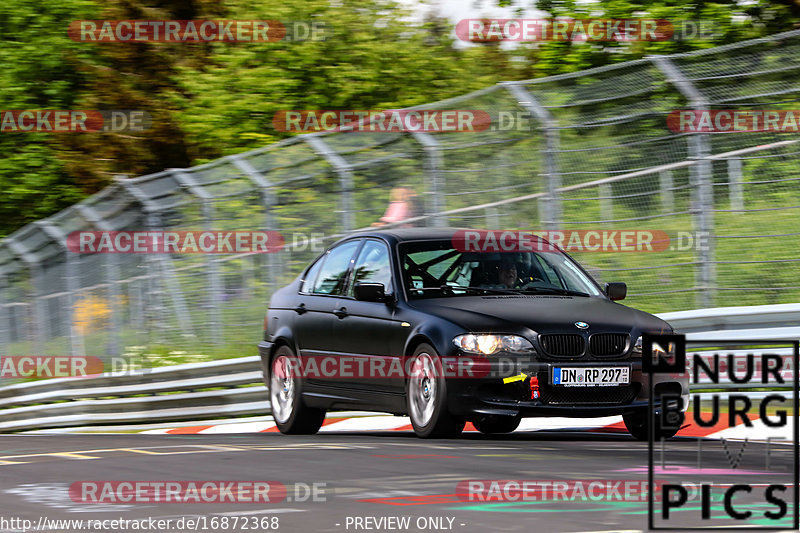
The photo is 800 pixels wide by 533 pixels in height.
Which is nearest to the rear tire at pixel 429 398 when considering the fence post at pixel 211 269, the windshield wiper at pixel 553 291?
the windshield wiper at pixel 553 291

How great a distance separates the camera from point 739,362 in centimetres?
1172

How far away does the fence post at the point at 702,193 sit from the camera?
1246 cm

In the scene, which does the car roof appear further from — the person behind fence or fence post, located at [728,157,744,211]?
the person behind fence

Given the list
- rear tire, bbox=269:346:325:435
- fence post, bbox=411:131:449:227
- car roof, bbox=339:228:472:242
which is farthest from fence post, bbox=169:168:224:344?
car roof, bbox=339:228:472:242

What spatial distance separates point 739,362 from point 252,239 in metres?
7.53

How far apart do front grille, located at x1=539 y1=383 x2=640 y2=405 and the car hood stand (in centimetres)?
40

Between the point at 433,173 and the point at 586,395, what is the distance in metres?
5.49

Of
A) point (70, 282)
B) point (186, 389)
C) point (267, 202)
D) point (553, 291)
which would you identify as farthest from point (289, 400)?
point (70, 282)

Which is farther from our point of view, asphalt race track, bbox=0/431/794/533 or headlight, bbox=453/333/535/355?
headlight, bbox=453/333/535/355

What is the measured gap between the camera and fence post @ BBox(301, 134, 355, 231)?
16156mm

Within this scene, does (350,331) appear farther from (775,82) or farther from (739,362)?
(775,82)

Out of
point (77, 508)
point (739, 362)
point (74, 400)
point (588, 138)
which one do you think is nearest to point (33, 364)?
point (74, 400)

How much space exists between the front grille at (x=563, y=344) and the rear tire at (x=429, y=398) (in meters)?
0.74

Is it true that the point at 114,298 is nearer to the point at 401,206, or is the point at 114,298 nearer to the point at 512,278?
the point at 401,206
